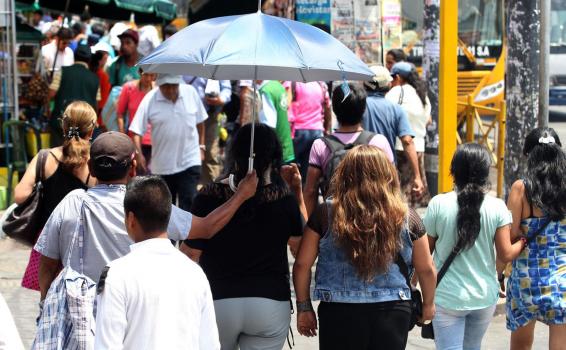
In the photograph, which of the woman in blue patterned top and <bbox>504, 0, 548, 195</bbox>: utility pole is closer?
the woman in blue patterned top

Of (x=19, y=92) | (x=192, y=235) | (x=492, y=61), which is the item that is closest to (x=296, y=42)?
(x=192, y=235)

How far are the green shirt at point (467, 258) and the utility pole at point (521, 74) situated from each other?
2.80m

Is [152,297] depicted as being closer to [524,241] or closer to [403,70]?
[524,241]

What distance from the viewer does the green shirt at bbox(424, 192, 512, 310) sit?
5.43 meters

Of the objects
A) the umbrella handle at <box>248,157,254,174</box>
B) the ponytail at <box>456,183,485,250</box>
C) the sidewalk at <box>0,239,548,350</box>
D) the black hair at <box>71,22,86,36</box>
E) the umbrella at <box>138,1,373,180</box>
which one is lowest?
the sidewalk at <box>0,239,548,350</box>

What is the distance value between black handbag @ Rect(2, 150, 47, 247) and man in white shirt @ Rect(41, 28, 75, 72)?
998 centimetres

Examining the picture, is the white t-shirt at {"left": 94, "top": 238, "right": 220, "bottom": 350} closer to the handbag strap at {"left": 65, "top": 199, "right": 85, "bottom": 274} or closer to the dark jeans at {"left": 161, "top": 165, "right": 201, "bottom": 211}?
the handbag strap at {"left": 65, "top": 199, "right": 85, "bottom": 274}

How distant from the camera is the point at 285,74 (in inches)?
231

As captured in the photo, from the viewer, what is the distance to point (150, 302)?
3.55 metres

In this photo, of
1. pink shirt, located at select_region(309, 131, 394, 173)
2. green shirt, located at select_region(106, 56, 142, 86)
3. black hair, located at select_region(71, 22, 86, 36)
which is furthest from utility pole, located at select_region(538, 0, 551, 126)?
black hair, located at select_region(71, 22, 86, 36)

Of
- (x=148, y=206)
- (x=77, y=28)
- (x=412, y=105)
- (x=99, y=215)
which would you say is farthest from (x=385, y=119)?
(x=77, y=28)

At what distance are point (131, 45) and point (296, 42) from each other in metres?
7.20

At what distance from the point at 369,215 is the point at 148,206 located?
1066 millimetres

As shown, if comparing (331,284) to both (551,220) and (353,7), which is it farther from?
(353,7)
